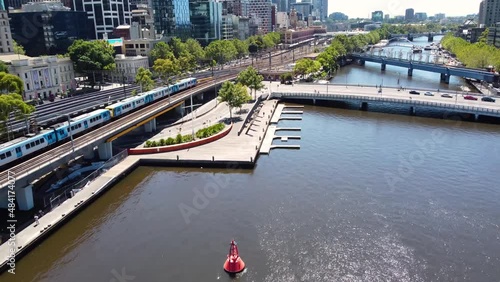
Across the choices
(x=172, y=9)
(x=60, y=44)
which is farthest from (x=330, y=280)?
(x=172, y=9)

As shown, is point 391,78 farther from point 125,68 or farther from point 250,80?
point 125,68

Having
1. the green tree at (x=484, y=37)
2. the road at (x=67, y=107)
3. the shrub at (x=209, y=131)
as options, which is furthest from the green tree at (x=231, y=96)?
the green tree at (x=484, y=37)

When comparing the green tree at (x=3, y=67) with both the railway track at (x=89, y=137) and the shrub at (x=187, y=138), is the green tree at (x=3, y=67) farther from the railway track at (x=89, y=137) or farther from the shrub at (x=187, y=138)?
the shrub at (x=187, y=138)

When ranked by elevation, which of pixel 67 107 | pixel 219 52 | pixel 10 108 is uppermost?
pixel 219 52

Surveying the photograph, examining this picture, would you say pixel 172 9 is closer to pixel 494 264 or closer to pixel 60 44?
pixel 60 44

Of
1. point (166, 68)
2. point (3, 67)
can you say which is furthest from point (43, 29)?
point (166, 68)

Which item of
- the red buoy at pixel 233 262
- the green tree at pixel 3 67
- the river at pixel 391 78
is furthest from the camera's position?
the river at pixel 391 78

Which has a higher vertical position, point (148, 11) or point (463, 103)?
point (148, 11)
